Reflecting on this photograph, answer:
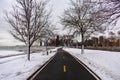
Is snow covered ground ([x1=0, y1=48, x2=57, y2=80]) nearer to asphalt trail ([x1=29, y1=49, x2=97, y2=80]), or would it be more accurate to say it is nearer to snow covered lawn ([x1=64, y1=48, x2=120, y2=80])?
asphalt trail ([x1=29, y1=49, x2=97, y2=80])

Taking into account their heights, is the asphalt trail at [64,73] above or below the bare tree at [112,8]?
below

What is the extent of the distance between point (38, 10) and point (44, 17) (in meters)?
2.18

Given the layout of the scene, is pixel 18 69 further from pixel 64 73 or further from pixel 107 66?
pixel 107 66

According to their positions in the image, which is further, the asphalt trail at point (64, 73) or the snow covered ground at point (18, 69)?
the snow covered ground at point (18, 69)

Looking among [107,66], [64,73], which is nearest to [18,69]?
[64,73]

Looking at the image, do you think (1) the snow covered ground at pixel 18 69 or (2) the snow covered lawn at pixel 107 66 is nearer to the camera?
(1) the snow covered ground at pixel 18 69

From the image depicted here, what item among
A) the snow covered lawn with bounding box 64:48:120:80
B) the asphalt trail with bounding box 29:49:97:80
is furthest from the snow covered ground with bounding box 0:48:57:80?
the snow covered lawn with bounding box 64:48:120:80

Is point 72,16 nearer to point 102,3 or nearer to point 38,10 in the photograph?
point 38,10

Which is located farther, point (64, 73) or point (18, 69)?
point (18, 69)

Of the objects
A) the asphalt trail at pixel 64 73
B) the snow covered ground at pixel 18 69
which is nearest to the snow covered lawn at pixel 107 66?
the asphalt trail at pixel 64 73

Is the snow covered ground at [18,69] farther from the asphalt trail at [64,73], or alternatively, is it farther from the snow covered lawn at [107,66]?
the snow covered lawn at [107,66]

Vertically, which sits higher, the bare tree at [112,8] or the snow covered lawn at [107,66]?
the bare tree at [112,8]

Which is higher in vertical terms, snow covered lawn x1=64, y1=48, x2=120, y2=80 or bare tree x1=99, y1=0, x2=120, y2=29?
bare tree x1=99, y1=0, x2=120, y2=29

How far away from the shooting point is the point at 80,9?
42531mm
